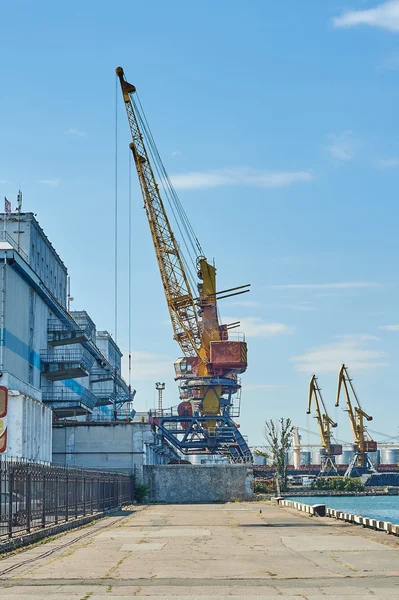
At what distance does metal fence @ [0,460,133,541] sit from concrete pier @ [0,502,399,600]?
1255mm

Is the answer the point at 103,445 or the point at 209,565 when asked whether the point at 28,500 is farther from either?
the point at 103,445

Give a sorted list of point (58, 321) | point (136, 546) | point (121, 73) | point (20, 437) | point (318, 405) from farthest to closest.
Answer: point (318, 405) → point (121, 73) → point (58, 321) → point (20, 437) → point (136, 546)

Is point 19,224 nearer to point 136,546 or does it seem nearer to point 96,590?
point 136,546

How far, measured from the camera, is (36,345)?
78.0 meters

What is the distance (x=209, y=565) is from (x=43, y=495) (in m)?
12.6

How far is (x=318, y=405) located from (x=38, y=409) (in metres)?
137

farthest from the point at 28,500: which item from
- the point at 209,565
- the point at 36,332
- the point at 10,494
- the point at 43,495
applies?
the point at 36,332

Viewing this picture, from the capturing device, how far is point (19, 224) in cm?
7944

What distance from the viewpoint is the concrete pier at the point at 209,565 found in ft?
49.6

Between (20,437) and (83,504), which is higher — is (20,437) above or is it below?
above

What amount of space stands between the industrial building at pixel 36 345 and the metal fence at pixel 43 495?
27.4 feet

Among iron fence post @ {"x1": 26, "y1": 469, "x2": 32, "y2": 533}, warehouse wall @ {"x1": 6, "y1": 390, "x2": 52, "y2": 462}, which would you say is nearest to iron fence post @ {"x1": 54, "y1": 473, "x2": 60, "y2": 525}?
iron fence post @ {"x1": 26, "y1": 469, "x2": 32, "y2": 533}

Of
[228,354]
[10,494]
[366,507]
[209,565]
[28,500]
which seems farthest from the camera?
[366,507]

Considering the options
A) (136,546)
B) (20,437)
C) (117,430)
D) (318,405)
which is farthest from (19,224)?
(318,405)
